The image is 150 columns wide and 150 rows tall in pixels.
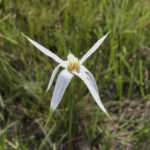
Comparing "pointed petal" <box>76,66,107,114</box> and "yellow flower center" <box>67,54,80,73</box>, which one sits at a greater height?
"yellow flower center" <box>67,54,80,73</box>

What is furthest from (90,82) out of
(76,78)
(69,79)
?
(76,78)

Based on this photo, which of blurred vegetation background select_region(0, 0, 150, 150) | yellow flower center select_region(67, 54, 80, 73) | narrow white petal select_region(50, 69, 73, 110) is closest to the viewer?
narrow white petal select_region(50, 69, 73, 110)

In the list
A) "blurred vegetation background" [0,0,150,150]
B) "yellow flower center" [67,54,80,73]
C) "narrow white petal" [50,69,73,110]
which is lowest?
"narrow white petal" [50,69,73,110]

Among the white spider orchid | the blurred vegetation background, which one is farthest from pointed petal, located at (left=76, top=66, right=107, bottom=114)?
the blurred vegetation background

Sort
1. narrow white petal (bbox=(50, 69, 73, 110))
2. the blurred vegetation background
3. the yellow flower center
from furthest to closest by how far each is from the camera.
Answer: the blurred vegetation background → the yellow flower center → narrow white petal (bbox=(50, 69, 73, 110))

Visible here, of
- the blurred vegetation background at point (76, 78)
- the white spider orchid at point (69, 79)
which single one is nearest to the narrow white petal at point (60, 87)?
the white spider orchid at point (69, 79)

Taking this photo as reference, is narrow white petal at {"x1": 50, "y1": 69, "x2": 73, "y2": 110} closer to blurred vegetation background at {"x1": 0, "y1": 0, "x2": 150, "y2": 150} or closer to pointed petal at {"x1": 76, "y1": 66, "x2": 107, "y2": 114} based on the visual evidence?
pointed petal at {"x1": 76, "y1": 66, "x2": 107, "y2": 114}

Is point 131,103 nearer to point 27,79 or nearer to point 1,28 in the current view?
point 27,79

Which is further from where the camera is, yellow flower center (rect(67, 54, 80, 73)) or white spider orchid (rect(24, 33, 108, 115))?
yellow flower center (rect(67, 54, 80, 73))
